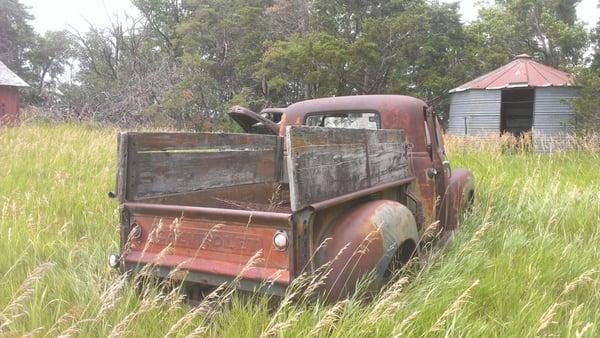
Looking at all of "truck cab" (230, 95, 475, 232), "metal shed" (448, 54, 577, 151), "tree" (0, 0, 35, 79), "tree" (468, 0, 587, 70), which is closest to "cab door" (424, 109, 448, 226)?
"truck cab" (230, 95, 475, 232)

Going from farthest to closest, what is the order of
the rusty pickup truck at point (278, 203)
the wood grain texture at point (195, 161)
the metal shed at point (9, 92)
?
the metal shed at point (9, 92), the wood grain texture at point (195, 161), the rusty pickup truck at point (278, 203)

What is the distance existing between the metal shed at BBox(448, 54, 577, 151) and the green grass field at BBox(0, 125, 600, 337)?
15.2 m

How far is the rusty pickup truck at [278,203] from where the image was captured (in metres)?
2.69

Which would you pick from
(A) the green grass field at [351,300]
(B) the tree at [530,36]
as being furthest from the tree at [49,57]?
(A) the green grass field at [351,300]

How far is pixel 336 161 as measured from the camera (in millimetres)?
3021

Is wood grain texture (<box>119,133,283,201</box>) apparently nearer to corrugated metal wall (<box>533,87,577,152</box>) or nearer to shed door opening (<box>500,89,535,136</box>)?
corrugated metal wall (<box>533,87,577,152</box>)

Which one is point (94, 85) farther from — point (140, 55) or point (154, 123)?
point (154, 123)

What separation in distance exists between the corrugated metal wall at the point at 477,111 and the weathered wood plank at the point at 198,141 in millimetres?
18218

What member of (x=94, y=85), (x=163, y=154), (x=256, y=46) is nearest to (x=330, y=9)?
(x=256, y=46)

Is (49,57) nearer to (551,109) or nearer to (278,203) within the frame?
(551,109)

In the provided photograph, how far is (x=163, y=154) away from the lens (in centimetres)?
359

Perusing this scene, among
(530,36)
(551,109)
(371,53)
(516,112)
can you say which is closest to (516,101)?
(516,112)

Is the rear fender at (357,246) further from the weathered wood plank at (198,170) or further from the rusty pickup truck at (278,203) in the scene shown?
the weathered wood plank at (198,170)

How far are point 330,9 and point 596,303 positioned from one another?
2484 cm
